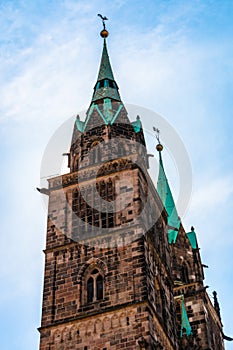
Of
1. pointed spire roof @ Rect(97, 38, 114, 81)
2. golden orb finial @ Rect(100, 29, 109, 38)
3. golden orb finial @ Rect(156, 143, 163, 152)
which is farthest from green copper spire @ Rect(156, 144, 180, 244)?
golden orb finial @ Rect(100, 29, 109, 38)

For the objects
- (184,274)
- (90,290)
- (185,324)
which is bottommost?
(90,290)

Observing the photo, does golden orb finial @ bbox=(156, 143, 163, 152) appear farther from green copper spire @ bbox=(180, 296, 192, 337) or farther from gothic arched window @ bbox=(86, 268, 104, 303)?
gothic arched window @ bbox=(86, 268, 104, 303)

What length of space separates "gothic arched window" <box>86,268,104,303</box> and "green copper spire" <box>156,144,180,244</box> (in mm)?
14753

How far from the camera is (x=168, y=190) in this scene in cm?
4738

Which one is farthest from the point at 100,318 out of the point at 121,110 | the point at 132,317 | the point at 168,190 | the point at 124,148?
the point at 168,190

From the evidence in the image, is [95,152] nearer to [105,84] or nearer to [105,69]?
[105,84]

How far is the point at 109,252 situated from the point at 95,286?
4.92 feet

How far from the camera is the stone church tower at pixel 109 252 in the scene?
27.1 metres

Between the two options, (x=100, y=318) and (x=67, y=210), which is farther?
(x=67, y=210)

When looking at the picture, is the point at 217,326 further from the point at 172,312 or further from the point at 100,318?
the point at 100,318

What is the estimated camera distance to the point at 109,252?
2919 cm

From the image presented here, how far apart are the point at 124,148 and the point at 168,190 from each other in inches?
555

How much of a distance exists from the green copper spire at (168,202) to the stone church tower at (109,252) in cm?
690

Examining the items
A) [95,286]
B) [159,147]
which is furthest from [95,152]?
[159,147]
